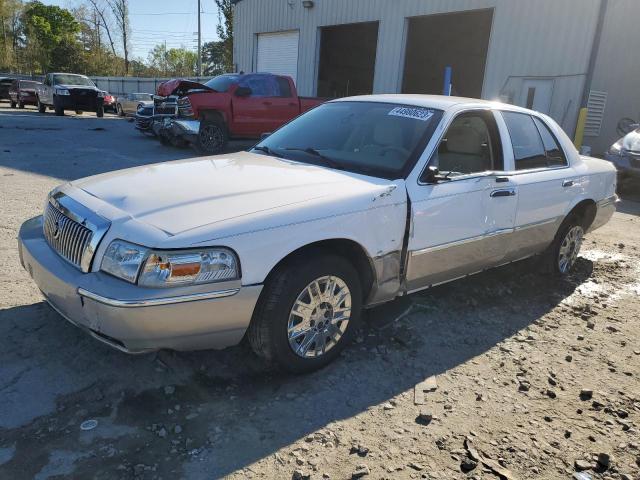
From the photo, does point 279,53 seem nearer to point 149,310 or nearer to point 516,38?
point 516,38

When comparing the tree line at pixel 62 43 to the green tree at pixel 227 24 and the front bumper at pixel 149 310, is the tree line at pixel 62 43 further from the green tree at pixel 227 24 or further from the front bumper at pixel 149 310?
the front bumper at pixel 149 310

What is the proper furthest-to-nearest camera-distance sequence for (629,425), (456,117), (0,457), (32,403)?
1. (456,117)
2. (629,425)
3. (32,403)
4. (0,457)

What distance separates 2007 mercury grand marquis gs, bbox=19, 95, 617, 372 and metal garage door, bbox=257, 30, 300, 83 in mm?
16559

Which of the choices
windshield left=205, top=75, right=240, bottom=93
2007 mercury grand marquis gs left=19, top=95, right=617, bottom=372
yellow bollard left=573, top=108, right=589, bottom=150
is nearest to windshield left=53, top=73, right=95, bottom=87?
windshield left=205, top=75, right=240, bottom=93

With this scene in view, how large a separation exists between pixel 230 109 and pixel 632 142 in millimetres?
8408

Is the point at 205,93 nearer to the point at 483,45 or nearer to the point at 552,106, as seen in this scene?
the point at 552,106

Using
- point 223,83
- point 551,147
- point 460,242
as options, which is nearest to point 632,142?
point 551,147

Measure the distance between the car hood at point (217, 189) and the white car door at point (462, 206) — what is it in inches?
16.7

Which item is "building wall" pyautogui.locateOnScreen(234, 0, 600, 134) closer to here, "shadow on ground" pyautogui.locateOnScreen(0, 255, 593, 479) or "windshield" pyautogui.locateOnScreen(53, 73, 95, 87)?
"windshield" pyautogui.locateOnScreen(53, 73, 95, 87)

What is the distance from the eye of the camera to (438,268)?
12.0ft

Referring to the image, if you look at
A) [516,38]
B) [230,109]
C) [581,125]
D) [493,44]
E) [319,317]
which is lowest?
[319,317]

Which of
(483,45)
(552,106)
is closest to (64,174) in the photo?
(552,106)

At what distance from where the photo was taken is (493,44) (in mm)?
14172

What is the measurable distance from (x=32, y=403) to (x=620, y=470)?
9.72ft
